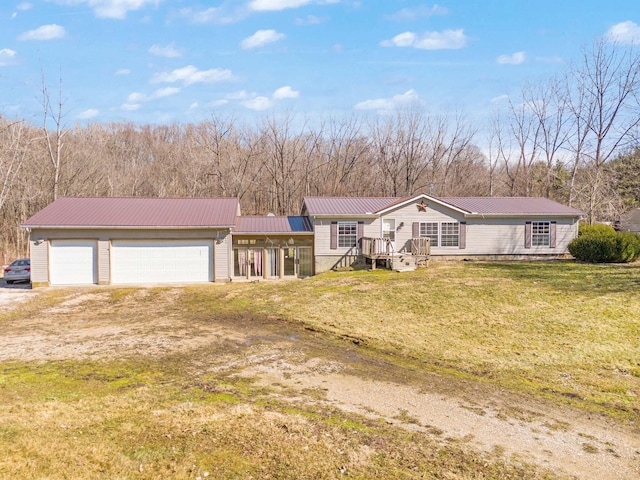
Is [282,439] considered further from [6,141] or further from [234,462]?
[6,141]

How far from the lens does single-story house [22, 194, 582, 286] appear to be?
20.6 m

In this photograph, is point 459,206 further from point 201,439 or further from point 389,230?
point 201,439

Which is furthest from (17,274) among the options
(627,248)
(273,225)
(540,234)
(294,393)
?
(627,248)

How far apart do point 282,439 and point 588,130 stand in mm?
39049

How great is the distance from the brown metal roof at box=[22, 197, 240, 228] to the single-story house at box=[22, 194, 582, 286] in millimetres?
49

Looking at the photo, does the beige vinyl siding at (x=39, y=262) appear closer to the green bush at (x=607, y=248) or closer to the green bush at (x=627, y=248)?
the green bush at (x=607, y=248)

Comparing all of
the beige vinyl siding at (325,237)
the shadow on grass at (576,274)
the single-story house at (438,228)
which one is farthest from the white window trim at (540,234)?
the beige vinyl siding at (325,237)

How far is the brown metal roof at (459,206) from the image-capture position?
23438mm

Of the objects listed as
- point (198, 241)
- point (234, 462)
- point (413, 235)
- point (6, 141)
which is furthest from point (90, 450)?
point (6, 141)

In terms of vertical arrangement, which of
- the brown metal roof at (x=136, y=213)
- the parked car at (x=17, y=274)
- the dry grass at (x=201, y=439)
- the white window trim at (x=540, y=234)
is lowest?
the dry grass at (x=201, y=439)

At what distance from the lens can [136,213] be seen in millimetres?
22016

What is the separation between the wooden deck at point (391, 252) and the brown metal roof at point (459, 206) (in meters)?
1.78

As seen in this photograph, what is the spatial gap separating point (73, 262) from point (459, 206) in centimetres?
2051

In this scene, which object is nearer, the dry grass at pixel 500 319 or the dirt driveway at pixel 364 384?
the dirt driveway at pixel 364 384
